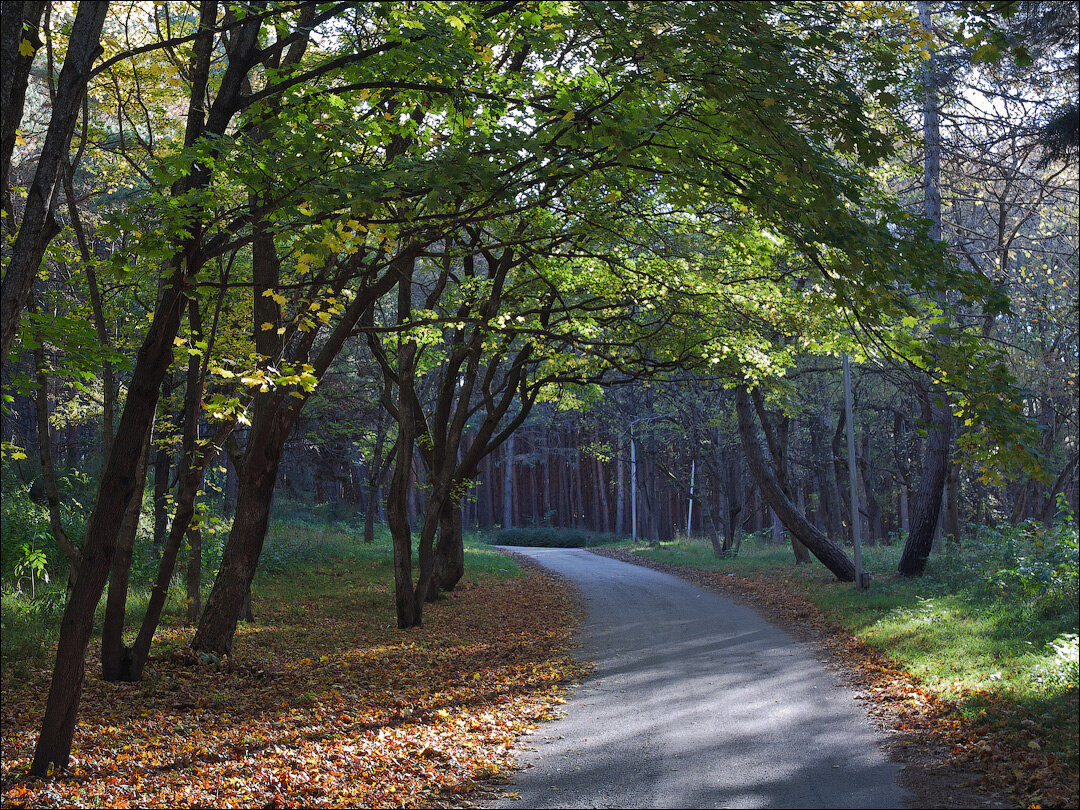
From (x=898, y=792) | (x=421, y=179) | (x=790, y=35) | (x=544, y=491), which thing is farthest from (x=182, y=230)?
(x=544, y=491)

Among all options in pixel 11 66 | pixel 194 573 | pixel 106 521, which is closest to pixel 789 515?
pixel 194 573

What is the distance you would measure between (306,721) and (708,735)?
12.1 feet

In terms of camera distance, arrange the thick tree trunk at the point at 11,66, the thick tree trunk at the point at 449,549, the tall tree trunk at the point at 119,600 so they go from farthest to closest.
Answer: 1. the thick tree trunk at the point at 449,549
2. the tall tree trunk at the point at 119,600
3. the thick tree trunk at the point at 11,66

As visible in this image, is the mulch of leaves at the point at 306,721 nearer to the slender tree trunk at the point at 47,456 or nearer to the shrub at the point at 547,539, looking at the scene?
the slender tree trunk at the point at 47,456

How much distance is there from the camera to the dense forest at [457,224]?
17.6ft

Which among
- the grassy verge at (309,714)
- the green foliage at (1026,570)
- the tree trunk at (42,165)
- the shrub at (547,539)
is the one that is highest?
the tree trunk at (42,165)

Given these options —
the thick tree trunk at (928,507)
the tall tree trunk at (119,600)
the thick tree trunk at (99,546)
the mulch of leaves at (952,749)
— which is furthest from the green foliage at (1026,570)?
the tall tree trunk at (119,600)

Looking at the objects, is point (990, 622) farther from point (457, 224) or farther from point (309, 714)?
point (457, 224)

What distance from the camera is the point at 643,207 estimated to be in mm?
10953

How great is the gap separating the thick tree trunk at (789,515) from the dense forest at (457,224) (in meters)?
0.08

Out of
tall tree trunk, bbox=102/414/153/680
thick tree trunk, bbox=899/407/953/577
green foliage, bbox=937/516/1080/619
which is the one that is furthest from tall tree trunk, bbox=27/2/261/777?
thick tree trunk, bbox=899/407/953/577

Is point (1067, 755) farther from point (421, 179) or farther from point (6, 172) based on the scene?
point (6, 172)

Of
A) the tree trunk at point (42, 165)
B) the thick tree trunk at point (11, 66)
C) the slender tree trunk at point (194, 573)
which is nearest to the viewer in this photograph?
the thick tree trunk at point (11, 66)

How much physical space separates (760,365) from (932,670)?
653 cm
